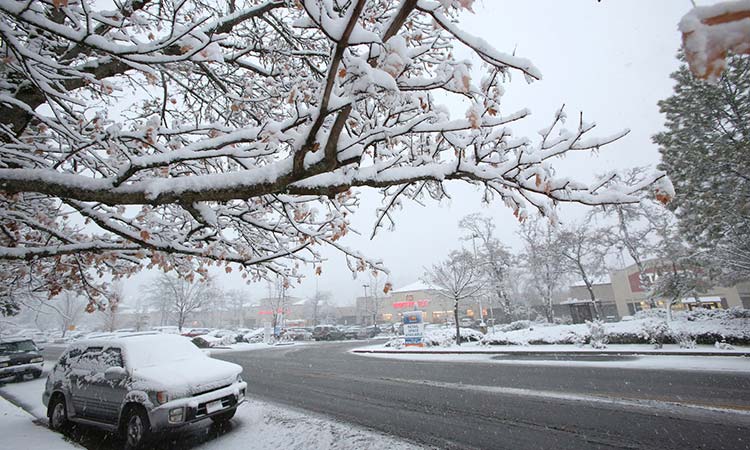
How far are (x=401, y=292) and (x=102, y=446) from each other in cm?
6338

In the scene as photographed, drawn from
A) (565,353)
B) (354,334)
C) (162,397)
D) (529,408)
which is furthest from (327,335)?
(162,397)

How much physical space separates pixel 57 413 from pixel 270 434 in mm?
4803

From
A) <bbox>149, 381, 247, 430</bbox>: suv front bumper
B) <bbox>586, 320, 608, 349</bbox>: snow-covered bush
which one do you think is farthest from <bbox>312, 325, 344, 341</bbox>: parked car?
<bbox>149, 381, 247, 430</bbox>: suv front bumper

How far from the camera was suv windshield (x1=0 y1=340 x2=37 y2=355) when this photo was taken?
525 inches

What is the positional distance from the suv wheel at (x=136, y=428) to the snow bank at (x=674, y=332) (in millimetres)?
17404

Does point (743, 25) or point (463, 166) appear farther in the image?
point (463, 166)

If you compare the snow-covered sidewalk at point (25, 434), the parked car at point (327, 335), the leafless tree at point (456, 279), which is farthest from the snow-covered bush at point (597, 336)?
the parked car at point (327, 335)

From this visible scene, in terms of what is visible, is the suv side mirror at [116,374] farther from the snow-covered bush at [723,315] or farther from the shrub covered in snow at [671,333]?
the snow-covered bush at [723,315]

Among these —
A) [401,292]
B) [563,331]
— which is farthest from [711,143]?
[401,292]

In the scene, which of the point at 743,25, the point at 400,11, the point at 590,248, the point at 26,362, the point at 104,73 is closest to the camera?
the point at 743,25

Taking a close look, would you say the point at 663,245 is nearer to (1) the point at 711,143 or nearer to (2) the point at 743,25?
(1) the point at 711,143

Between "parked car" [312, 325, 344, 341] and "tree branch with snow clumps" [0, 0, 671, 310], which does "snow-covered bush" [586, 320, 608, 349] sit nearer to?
"tree branch with snow clumps" [0, 0, 671, 310]

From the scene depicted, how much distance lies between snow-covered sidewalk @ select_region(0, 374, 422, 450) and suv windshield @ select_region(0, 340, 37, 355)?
8.21m

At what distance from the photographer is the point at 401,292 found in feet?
222
